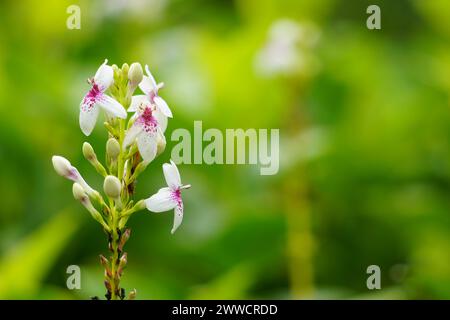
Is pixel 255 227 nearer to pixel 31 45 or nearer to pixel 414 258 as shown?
pixel 414 258

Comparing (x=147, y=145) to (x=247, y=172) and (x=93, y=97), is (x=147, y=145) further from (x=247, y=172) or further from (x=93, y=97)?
(x=247, y=172)

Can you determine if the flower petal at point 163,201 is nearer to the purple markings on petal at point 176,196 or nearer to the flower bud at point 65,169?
the purple markings on petal at point 176,196

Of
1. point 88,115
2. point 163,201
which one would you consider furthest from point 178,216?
point 88,115

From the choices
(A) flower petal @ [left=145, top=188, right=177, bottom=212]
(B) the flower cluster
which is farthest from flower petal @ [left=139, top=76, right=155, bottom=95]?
(A) flower petal @ [left=145, top=188, right=177, bottom=212]

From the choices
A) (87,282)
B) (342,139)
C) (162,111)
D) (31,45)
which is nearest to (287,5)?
(342,139)

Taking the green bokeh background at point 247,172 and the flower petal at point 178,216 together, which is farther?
the green bokeh background at point 247,172

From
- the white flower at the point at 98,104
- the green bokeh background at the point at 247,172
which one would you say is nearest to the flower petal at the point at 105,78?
the white flower at the point at 98,104

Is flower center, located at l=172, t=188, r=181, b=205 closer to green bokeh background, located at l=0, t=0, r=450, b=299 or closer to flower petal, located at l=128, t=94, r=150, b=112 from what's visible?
flower petal, located at l=128, t=94, r=150, b=112

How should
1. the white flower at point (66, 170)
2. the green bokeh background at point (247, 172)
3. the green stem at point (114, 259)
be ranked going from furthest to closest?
the green bokeh background at point (247, 172) < the white flower at point (66, 170) < the green stem at point (114, 259)
